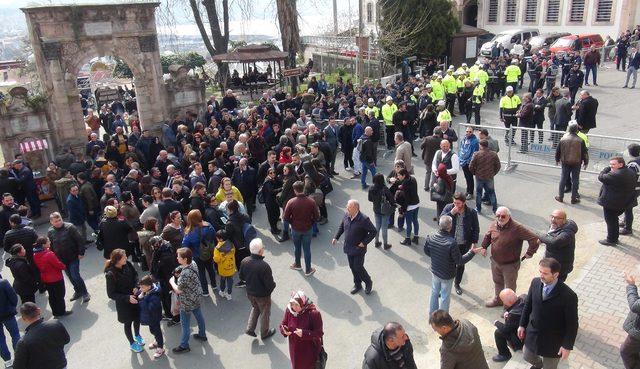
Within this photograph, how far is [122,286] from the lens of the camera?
6.91m

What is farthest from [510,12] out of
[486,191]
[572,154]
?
[486,191]

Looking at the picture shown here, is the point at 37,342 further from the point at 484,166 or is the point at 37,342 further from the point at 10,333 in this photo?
the point at 484,166

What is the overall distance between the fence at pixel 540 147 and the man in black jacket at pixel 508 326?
638cm

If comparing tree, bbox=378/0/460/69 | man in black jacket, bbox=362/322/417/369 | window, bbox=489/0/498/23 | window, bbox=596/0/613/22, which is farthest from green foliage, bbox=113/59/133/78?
window, bbox=596/0/613/22

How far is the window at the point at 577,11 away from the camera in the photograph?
37.5 meters

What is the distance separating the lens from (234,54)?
21.5 m

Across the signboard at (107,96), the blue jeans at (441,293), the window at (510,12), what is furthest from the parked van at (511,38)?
the blue jeans at (441,293)

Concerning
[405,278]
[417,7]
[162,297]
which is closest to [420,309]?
[405,278]

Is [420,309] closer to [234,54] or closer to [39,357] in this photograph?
[39,357]

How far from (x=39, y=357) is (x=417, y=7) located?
928 inches

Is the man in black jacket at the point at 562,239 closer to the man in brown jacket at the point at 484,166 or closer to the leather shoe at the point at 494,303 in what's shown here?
the leather shoe at the point at 494,303

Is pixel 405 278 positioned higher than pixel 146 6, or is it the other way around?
pixel 146 6

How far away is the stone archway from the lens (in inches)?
571

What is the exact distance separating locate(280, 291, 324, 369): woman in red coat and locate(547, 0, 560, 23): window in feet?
130
